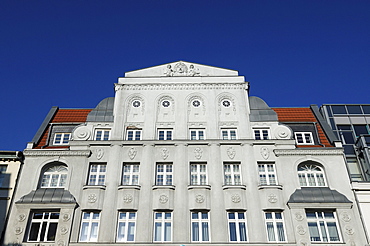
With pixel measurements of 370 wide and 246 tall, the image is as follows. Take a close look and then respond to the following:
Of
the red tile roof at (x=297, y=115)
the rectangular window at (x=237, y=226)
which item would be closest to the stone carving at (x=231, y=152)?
the rectangular window at (x=237, y=226)

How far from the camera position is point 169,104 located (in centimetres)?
2897

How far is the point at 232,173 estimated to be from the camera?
1001 inches

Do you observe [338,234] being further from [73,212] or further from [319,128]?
[73,212]

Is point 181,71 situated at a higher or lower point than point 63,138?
higher

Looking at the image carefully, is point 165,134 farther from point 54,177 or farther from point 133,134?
point 54,177

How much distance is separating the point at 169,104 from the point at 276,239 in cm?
1289

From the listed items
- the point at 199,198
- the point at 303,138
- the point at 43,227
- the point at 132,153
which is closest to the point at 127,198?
the point at 132,153

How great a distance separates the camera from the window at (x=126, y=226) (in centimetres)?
2281

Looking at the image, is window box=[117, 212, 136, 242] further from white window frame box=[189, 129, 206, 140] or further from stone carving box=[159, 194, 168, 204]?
white window frame box=[189, 129, 206, 140]

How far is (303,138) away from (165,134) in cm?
1074

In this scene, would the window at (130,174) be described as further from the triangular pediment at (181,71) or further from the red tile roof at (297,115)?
the red tile roof at (297,115)

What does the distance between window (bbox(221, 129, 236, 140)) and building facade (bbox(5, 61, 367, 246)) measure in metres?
0.08

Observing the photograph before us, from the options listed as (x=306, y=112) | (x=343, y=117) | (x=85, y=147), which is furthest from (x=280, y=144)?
(x=85, y=147)

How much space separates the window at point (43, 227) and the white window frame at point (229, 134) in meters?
12.9
